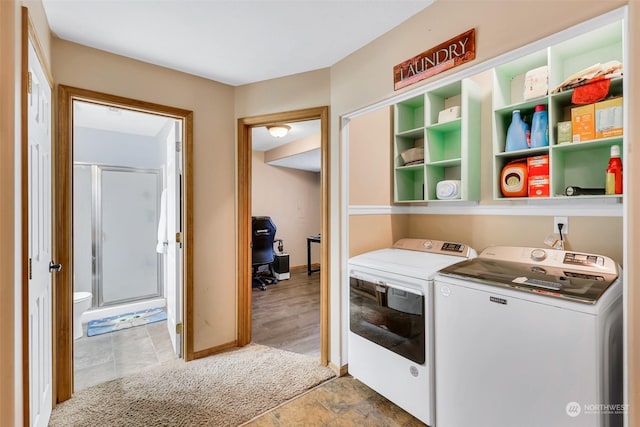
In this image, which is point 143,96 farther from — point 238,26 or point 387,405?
point 387,405

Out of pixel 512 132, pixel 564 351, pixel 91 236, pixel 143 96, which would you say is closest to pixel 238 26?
pixel 143 96

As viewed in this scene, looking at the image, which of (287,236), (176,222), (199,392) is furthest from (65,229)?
(287,236)

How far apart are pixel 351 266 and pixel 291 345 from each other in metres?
1.14

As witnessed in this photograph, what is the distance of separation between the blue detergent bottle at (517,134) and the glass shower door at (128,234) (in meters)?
3.93

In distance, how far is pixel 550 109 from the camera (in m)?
1.72

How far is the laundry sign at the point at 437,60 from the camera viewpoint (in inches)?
57.9

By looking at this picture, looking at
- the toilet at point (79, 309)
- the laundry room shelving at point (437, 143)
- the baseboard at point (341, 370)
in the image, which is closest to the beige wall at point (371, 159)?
the laundry room shelving at point (437, 143)

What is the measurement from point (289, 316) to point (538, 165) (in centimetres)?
280

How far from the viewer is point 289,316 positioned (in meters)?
3.48

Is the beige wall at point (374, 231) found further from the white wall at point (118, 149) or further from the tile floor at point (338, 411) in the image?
the white wall at point (118, 149)

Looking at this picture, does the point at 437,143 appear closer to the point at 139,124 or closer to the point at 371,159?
the point at 371,159

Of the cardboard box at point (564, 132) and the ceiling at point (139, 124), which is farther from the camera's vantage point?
the ceiling at point (139, 124)

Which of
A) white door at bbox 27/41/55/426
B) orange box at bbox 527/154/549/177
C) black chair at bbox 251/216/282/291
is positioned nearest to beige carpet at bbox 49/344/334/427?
white door at bbox 27/41/55/426

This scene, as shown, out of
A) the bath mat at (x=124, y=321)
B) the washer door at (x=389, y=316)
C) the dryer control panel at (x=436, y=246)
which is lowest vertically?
the bath mat at (x=124, y=321)
